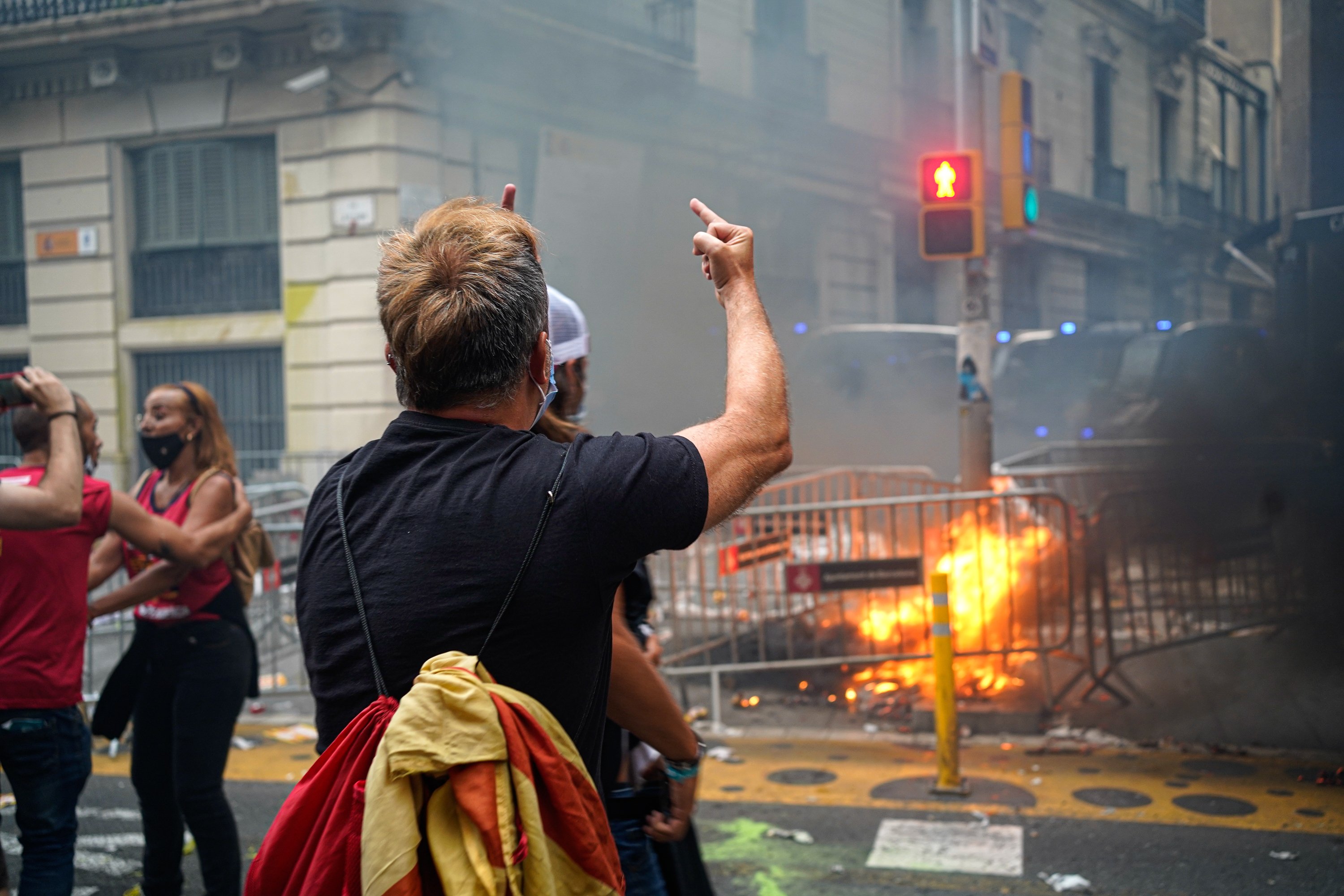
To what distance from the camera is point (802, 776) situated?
551 centimetres

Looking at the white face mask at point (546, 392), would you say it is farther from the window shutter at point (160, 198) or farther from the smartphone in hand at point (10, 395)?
the window shutter at point (160, 198)

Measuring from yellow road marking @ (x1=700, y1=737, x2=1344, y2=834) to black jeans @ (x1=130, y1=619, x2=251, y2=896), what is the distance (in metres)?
2.33

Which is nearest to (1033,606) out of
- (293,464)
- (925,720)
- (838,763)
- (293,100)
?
(925,720)

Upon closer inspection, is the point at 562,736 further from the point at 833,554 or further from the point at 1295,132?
the point at 1295,132

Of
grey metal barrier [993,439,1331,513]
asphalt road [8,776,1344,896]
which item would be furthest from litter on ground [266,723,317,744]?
grey metal barrier [993,439,1331,513]

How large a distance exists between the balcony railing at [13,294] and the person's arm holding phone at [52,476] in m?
13.1

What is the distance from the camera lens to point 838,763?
571cm

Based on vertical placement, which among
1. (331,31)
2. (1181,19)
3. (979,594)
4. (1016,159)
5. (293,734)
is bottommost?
(293,734)

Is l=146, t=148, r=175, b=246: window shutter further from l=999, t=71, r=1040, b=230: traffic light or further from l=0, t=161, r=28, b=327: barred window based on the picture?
l=999, t=71, r=1040, b=230: traffic light

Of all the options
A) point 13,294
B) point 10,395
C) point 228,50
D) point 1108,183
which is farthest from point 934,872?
point 1108,183

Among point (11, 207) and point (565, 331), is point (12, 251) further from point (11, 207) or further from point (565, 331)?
point (565, 331)

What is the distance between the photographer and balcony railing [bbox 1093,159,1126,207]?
26.1 m

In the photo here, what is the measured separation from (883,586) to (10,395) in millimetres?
4426

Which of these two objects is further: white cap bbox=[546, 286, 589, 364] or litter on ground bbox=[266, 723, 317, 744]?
litter on ground bbox=[266, 723, 317, 744]
